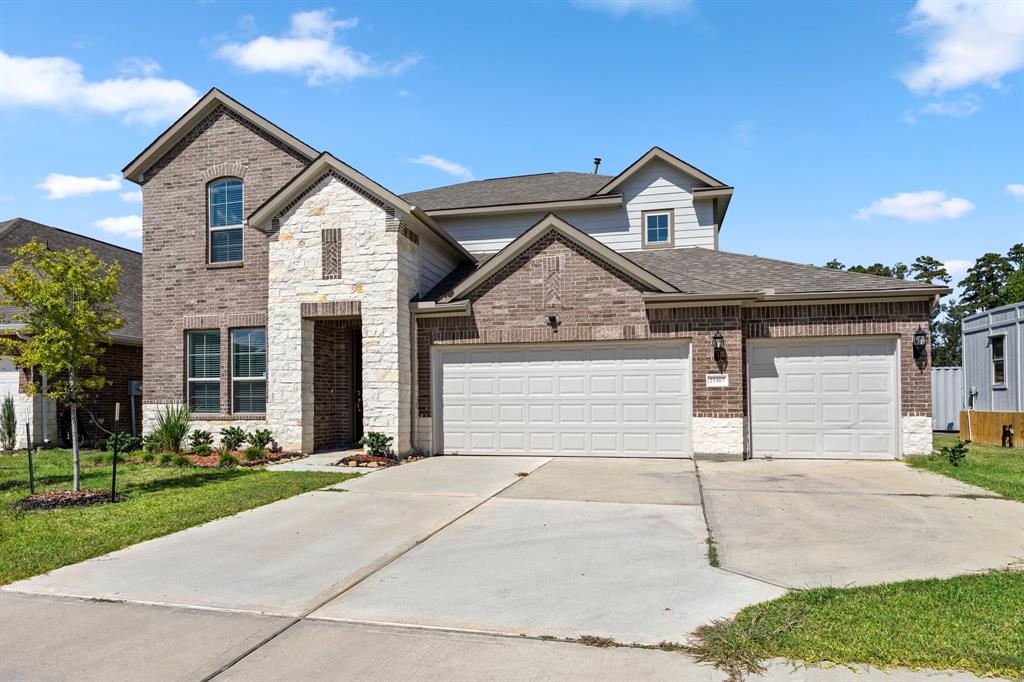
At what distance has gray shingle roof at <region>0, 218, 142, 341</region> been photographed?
Result: 19495 millimetres

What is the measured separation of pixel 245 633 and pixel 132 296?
1977 cm

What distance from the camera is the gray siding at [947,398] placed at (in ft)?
80.9

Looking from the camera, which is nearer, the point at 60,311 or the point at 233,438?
the point at 60,311

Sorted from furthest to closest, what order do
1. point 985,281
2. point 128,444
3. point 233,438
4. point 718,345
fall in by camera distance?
point 985,281, point 128,444, point 233,438, point 718,345

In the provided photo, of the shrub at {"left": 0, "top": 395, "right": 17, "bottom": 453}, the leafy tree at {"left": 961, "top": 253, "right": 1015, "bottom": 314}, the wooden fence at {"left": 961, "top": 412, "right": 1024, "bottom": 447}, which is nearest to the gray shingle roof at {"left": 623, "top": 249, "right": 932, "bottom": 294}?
the wooden fence at {"left": 961, "top": 412, "right": 1024, "bottom": 447}

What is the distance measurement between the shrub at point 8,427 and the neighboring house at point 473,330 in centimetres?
385

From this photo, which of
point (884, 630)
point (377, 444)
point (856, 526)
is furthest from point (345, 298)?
point (884, 630)

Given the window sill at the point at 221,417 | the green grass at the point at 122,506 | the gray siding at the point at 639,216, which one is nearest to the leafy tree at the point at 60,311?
the green grass at the point at 122,506

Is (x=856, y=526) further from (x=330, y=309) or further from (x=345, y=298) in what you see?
(x=330, y=309)

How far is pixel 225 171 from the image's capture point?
16406 mm

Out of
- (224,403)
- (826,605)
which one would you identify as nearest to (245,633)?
(826,605)

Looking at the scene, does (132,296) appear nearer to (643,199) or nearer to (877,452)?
(643,199)

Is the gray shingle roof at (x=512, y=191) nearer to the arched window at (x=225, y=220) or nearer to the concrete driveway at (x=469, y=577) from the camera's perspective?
the arched window at (x=225, y=220)

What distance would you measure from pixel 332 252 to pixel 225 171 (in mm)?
4145
